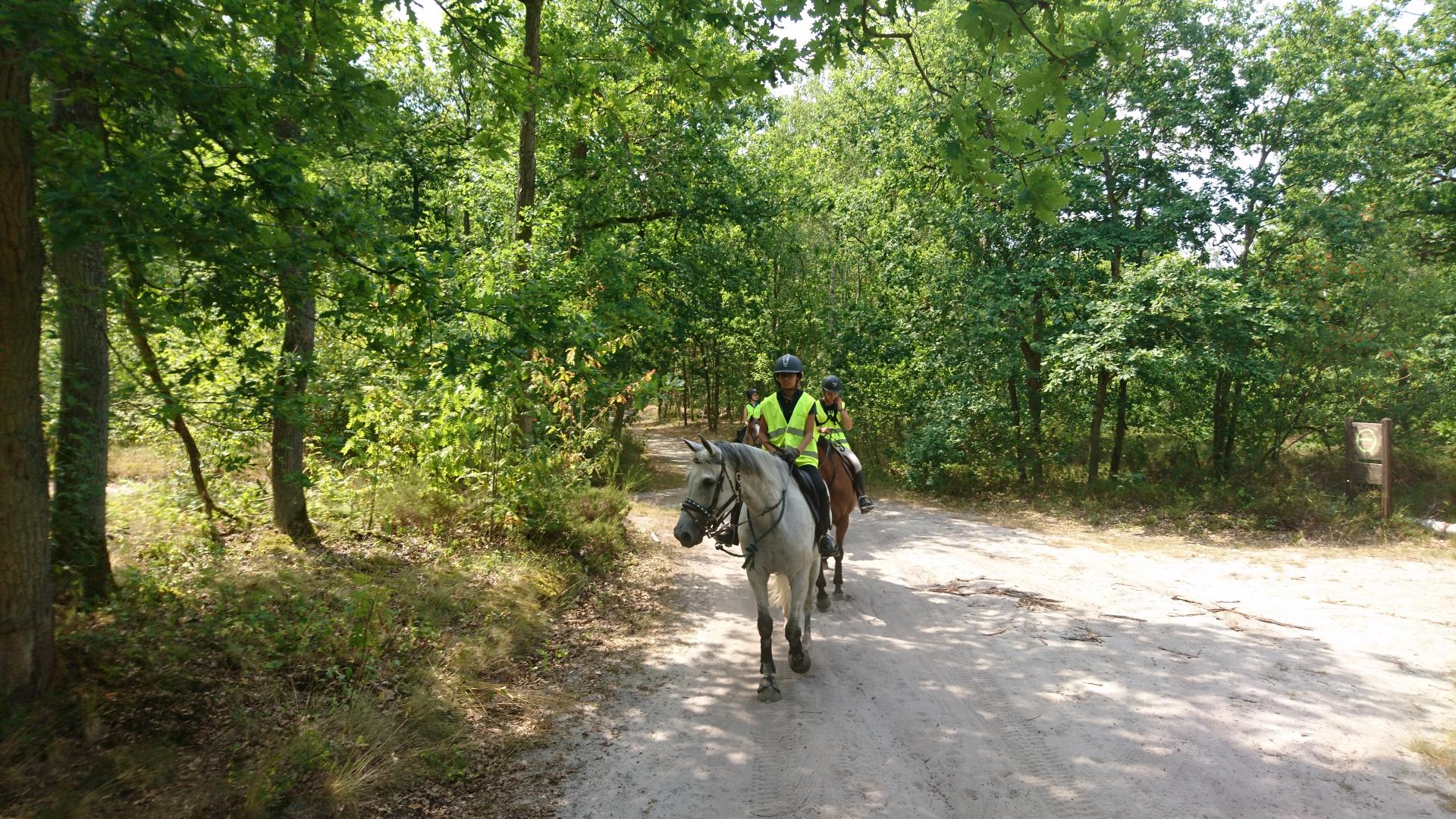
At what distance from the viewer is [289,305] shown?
13.6 ft

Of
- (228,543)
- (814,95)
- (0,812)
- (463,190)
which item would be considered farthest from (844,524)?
(814,95)

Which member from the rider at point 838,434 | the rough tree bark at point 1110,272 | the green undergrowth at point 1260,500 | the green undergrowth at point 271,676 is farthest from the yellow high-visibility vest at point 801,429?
the rough tree bark at point 1110,272

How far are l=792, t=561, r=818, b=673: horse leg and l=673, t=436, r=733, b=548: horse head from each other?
40.6 inches

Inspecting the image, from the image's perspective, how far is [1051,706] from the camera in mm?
5191

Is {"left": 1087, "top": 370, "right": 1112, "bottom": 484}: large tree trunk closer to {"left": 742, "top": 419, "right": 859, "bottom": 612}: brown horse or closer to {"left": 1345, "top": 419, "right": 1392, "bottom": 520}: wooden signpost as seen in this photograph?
{"left": 1345, "top": 419, "right": 1392, "bottom": 520}: wooden signpost

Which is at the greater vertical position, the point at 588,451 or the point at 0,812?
the point at 588,451

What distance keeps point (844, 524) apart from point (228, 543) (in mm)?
6409

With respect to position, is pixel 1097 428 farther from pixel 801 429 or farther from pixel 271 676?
pixel 271 676

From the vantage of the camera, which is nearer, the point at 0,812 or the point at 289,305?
the point at 0,812

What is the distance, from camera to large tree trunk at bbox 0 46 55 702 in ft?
11.7

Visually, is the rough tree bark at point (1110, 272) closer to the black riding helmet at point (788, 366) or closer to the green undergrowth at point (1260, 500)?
the green undergrowth at point (1260, 500)

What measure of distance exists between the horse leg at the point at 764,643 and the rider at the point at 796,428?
0.98 metres

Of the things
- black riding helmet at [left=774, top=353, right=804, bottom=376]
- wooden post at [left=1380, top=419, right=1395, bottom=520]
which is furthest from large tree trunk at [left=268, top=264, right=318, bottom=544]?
wooden post at [left=1380, top=419, right=1395, bottom=520]

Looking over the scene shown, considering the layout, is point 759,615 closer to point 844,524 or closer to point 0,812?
point 844,524
